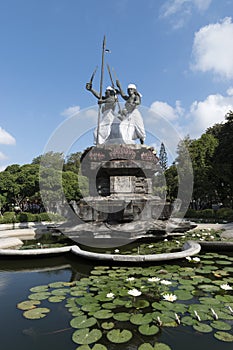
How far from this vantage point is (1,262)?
19.7 feet

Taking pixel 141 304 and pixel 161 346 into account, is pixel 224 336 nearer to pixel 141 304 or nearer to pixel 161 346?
pixel 161 346

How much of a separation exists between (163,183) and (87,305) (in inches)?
1023

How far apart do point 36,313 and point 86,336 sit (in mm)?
944

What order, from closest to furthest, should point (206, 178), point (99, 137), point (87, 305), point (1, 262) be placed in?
1. point (87, 305)
2. point (1, 262)
3. point (99, 137)
4. point (206, 178)

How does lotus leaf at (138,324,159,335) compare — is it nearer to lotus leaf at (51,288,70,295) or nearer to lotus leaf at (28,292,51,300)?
lotus leaf at (51,288,70,295)

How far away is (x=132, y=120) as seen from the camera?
11.9 m

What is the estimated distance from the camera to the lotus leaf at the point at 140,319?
112 inches

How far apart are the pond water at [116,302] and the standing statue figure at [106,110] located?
743cm

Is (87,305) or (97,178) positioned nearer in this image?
(87,305)

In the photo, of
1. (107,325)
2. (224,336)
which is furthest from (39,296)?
(224,336)

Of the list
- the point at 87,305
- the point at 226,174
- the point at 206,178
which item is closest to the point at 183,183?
the point at 206,178

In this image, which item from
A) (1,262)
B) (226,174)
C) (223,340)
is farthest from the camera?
(226,174)

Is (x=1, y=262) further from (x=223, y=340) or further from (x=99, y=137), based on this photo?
(x=99, y=137)

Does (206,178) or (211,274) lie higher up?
(206,178)
